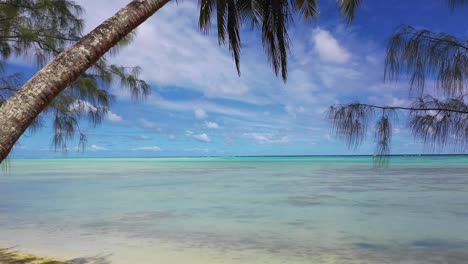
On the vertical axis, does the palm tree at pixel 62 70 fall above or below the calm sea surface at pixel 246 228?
above

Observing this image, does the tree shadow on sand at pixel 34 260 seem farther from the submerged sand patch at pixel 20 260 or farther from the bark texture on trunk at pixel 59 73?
the bark texture on trunk at pixel 59 73

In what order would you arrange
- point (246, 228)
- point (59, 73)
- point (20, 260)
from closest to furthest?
point (59, 73) < point (20, 260) < point (246, 228)

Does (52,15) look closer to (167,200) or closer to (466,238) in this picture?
(466,238)

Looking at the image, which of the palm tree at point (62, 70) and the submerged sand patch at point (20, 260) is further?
the submerged sand patch at point (20, 260)

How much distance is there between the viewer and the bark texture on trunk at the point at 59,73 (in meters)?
2.00

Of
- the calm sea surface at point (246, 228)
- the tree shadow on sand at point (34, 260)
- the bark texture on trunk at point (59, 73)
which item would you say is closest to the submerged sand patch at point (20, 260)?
the tree shadow on sand at point (34, 260)

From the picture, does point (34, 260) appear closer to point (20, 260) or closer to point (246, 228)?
point (20, 260)

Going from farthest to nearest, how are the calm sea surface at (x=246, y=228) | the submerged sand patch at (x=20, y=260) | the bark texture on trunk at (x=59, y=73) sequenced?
the calm sea surface at (x=246, y=228)
the submerged sand patch at (x=20, y=260)
the bark texture on trunk at (x=59, y=73)

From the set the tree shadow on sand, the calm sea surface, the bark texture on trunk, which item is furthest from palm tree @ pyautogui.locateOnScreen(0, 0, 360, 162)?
the calm sea surface

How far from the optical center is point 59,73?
87.0 inches

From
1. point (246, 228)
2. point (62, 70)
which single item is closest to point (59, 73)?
point (62, 70)

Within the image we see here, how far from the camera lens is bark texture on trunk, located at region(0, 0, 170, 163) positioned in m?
2.00

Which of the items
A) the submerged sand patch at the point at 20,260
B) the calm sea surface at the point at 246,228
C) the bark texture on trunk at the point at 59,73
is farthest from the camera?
the calm sea surface at the point at 246,228

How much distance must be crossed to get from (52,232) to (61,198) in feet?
21.9
